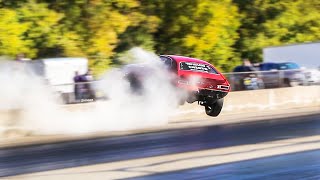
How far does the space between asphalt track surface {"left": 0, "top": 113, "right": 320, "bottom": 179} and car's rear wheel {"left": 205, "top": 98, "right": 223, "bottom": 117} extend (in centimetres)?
756

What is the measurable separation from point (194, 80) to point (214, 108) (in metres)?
0.19

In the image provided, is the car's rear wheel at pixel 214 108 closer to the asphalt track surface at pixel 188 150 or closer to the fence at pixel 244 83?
the fence at pixel 244 83

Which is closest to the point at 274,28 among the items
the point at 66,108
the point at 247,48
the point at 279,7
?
the point at 279,7

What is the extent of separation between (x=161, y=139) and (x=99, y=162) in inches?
162

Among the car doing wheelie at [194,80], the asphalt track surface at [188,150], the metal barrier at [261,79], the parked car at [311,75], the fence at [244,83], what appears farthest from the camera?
the parked car at [311,75]

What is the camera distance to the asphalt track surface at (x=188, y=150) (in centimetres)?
1103

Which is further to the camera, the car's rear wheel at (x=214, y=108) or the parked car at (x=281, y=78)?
the parked car at (x=281, y=78)

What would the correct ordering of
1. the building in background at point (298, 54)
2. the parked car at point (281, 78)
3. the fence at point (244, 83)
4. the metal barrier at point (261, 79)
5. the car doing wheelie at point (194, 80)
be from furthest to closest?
the building in background at point (298, 54) → the parked car at point (281, 78) → the metal barrier at point (261, 79) → the fence at point (244, 83) → the car doing wheelie at point (194, 80)

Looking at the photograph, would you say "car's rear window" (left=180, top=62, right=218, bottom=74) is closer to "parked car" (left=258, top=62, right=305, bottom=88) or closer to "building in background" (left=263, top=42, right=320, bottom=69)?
"parked car" (left=258, top=62, right=305, bottom=88)

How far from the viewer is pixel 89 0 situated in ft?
91.8

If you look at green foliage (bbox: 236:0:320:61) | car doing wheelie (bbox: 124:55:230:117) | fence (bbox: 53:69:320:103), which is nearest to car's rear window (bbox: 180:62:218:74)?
car doing wheelie (bbox: 124:55:230:117)

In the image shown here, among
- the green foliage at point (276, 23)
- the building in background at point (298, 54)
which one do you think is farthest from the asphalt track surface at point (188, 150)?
the green foliage at point (276, 23)

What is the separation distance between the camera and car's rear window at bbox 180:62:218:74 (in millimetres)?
2820

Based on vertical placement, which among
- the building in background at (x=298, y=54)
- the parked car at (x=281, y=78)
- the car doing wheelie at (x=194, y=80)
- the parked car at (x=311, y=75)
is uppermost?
the car doing wheelie at (x=194, y=80)
